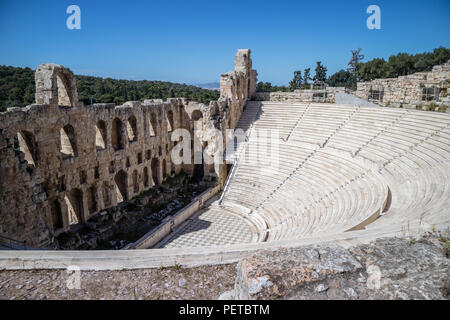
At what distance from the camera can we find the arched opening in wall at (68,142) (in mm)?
13758

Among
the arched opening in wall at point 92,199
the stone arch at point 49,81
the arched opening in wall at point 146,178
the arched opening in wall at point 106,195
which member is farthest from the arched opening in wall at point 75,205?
the arched opening in wall at point 146,178

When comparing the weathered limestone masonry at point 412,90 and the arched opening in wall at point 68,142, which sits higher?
the weathered limestone masonry at point 412,90

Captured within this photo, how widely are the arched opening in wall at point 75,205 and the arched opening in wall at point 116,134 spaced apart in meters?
3.42

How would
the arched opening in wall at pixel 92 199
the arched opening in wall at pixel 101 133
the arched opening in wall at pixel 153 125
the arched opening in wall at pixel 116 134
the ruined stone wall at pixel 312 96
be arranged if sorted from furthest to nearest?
1. the ruined stone wall at pixel 312 96
2. the arched opening in wall at pixel 153 125
3. the arched opening in wall at pixel 116 134
4. the arched opening in wall at pixel 101 133
5. the arched opening in wall at pixel 92 199

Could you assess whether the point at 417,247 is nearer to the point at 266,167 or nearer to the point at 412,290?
the point at 412,290

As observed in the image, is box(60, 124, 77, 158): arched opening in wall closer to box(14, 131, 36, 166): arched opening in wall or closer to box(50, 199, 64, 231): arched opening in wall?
box(14, 131, 36, 166): arched opening in wall

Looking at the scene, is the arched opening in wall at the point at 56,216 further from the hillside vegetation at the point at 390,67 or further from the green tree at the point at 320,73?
the green tree at the point at 320,73

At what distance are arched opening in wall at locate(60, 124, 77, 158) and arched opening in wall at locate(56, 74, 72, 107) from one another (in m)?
1.01

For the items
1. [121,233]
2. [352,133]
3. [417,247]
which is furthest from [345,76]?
[417,247]

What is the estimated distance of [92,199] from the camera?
50.5 feet

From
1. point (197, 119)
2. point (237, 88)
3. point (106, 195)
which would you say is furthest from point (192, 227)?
point (237, 88)

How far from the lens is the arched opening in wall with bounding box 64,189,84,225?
47.4 feet

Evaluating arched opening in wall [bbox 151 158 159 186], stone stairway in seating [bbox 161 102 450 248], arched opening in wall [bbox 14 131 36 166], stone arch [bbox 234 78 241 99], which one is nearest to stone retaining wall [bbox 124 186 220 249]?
stone stairway in seating [bbox 161 102 450 248]
